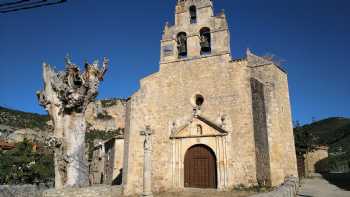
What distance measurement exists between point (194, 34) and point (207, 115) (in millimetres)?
4015

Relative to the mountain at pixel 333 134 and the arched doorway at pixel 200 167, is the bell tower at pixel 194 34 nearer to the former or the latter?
the arched doorway at pixel 200 167

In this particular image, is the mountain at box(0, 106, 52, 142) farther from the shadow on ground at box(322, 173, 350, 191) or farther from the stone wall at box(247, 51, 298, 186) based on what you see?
the shadow on ground at box(322, 173, 350, 191)

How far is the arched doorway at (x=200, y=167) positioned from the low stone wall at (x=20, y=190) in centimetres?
583

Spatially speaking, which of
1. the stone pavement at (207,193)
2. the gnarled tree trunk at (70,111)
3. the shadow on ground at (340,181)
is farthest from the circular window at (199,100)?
the shadow on ground at (340,181)

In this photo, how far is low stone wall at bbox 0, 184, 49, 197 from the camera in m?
8.80

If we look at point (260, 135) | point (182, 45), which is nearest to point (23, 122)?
point (182, 45)

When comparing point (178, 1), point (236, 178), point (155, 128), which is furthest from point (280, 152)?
point (178, 1)

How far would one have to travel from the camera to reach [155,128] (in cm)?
1302

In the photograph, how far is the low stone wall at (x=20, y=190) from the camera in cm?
880

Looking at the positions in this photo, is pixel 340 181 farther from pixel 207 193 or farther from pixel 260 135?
pixel 207 193

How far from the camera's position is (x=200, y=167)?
12.2 metres

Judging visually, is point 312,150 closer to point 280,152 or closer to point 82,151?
point 280,152

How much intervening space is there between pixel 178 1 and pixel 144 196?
390 inches

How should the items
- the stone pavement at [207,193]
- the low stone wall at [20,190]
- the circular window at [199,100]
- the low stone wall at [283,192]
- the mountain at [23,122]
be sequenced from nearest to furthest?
1. the low stone wall at [283,192]
2. the low stone wall at [20,190]
3. the stone pavement at [207,193]
4. the circular window at [199,100]
5. the mountain at [23,122]
